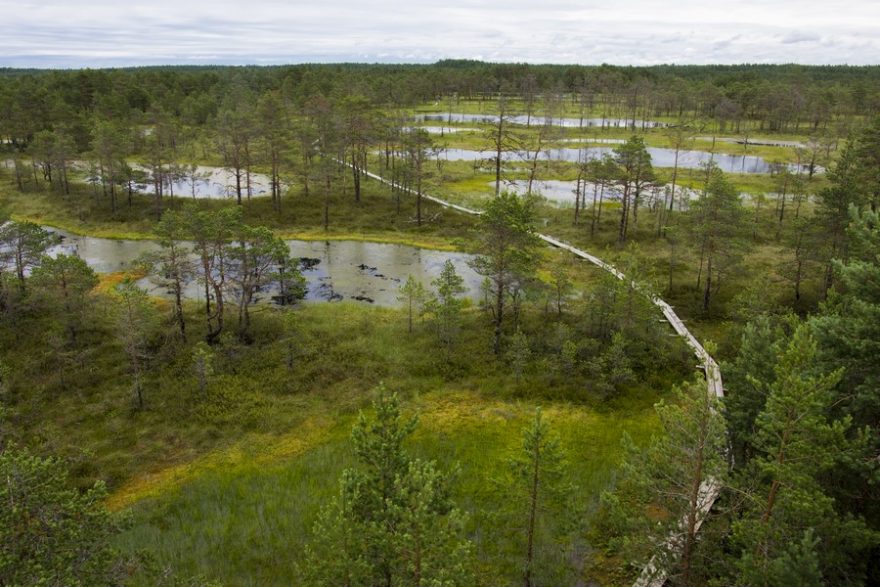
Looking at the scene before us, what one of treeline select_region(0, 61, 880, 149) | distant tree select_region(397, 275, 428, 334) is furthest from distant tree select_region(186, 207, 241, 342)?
treeline select_region(0, 61, 880, 149)

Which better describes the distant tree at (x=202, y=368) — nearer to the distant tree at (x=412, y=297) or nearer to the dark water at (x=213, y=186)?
the distant tree at (x=412, y=297)

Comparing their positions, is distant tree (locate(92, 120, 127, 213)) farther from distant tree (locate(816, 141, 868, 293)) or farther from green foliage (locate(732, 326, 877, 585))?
green foliage (locate(732, 326, 877, 585))

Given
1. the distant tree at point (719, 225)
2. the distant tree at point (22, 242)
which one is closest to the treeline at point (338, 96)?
the distant tree at point (22, 242)

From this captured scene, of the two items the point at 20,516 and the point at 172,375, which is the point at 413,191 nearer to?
the point at 172,375

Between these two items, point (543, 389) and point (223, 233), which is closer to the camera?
point (543, 389)

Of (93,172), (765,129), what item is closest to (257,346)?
(93,172)
